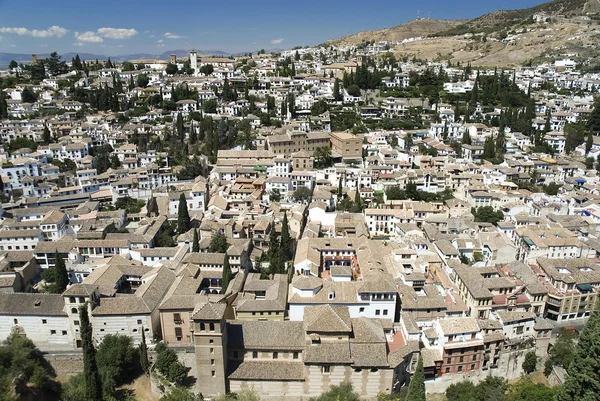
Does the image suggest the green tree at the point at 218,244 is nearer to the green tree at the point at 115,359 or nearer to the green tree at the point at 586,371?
the green tree at the point at 115,359

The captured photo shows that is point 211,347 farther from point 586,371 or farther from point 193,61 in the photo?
point 193,61

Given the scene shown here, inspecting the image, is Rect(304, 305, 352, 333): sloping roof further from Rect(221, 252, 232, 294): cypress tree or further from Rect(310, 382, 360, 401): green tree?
Rect(221, 252, 232, 294): cypress tree

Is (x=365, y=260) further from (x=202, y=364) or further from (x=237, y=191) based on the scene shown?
(x=237, y=191)

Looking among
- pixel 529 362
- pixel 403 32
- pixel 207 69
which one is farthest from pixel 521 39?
pixel 529 362

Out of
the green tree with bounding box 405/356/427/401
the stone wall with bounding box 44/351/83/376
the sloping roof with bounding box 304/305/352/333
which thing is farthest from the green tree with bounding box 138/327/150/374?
the green tree with bounding box 405/356/427/401

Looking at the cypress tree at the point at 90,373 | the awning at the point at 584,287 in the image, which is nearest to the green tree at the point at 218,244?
the cypress tree at the point at 90,373
